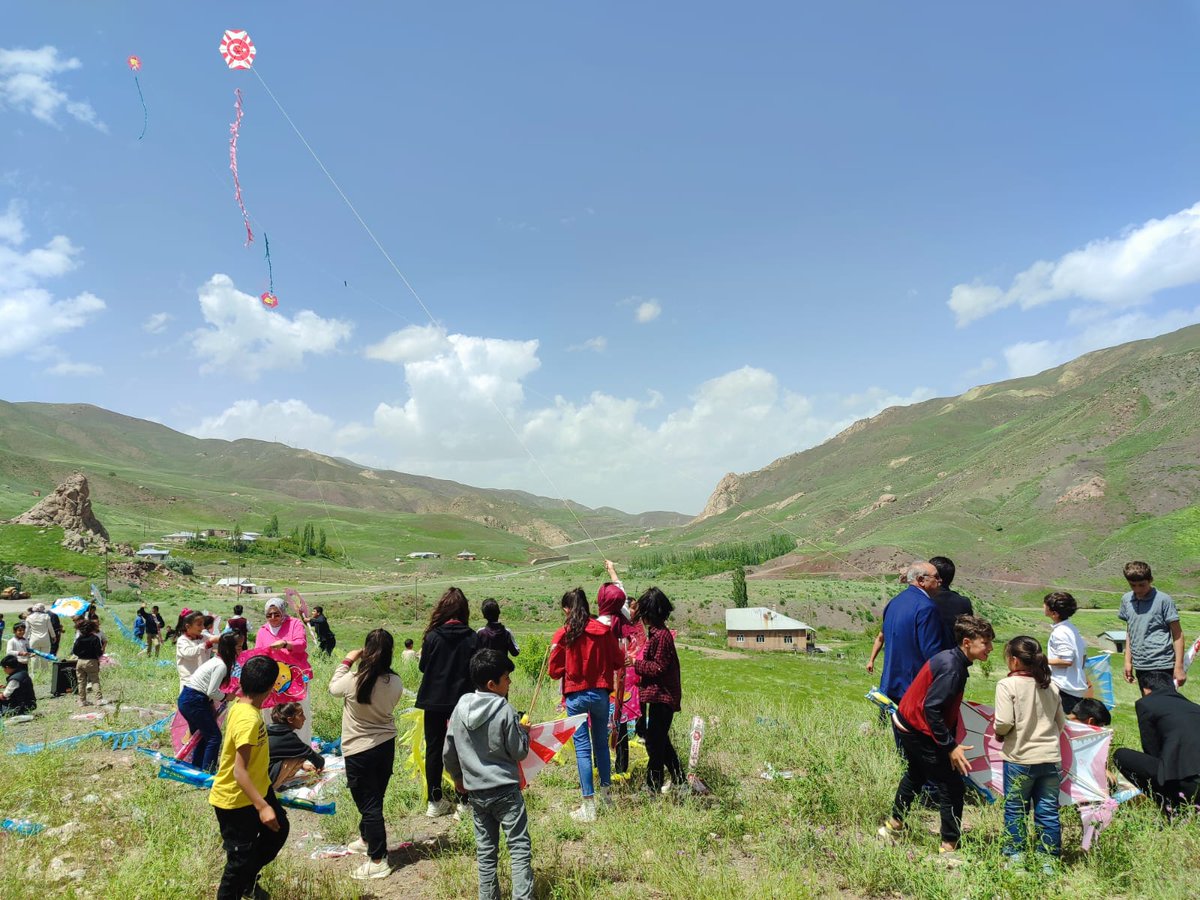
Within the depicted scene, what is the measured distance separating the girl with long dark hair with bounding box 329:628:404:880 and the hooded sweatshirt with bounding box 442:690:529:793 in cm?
93

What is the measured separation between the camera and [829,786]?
5531 mm

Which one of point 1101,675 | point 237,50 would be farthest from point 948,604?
point 237,50

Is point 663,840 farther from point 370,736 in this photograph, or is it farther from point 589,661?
point 370,736

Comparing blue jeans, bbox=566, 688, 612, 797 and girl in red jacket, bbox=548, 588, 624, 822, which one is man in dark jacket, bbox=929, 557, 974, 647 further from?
blue jeans, bbox=566, 688, 612, 797

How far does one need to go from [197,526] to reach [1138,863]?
6532 inches

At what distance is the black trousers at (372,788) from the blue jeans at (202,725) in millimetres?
2500

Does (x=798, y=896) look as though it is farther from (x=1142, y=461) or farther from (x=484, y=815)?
(x=1142, y=461)

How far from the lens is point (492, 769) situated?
4.07 metres

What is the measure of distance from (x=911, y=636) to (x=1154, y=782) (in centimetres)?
242

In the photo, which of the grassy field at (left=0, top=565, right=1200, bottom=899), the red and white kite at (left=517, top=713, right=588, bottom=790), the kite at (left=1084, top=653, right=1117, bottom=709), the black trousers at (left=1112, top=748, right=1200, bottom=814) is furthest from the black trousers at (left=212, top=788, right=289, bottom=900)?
the kite at (left=1084, top=653, right=1117, bottom=709)

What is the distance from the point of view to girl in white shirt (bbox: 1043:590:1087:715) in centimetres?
644

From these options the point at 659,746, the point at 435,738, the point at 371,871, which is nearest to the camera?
the point at 371,871

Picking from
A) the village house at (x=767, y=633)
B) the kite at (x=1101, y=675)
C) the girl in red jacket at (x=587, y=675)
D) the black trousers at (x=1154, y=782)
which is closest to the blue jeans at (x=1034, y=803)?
the black trousers at (x=1154, y=782)

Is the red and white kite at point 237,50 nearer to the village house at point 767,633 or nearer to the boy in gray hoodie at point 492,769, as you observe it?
the boy in gray hoodie at point 492,769
